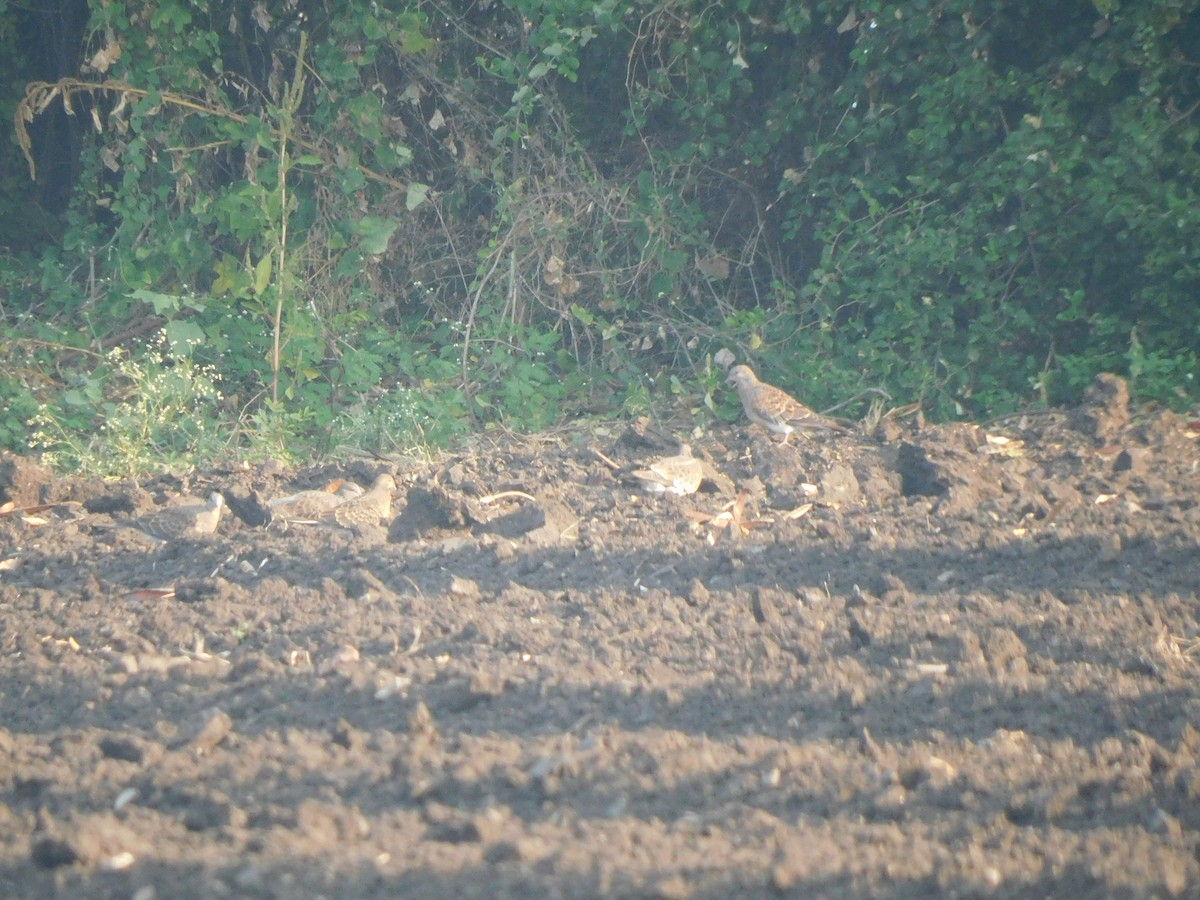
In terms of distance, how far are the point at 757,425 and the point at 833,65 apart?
283cm

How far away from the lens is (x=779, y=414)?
597 cm

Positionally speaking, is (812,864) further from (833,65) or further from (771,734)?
(833,65)

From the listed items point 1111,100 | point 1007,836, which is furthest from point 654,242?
point 1007,836

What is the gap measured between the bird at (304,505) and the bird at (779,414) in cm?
222

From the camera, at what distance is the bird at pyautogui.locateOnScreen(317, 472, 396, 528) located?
462 centimetres

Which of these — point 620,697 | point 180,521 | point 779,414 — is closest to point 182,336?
point 180,521

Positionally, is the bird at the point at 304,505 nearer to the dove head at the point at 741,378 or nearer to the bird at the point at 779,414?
the bird at the point at 779,414

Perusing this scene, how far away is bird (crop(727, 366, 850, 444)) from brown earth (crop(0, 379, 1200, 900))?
1.10 metres

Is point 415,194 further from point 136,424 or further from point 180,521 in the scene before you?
point 180,521

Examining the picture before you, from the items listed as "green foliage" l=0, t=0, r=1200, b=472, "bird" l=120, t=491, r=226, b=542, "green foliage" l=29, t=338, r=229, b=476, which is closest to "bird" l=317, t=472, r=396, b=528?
"bird" l=120, t=491, r=226, b=542

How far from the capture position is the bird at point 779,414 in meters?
5.92

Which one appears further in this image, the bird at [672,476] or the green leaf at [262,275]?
the green leaf at [262,275]

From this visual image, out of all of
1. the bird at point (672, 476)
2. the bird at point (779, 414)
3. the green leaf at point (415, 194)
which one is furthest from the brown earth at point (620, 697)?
the green leaf at point (415, 194)

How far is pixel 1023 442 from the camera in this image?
576cm
